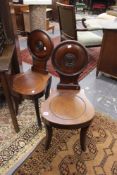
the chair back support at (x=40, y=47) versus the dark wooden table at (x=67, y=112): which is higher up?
the chair back support at (x=40, y=47)

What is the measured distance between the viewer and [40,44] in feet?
5.91

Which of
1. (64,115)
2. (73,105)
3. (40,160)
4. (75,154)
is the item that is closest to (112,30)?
(73,105)

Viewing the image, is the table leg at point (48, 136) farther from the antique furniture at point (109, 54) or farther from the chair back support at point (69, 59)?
the antique furniture at point (109, 54)

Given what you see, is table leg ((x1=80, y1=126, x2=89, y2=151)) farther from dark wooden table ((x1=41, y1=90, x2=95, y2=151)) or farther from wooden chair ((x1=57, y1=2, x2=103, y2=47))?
wooden chair ((x1=57, y1=2, x2=103, y2=47))

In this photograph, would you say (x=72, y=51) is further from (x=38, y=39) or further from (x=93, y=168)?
(x=93, y=168)

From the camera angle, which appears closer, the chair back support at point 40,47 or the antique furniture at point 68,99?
the antique furniture at point 68,99

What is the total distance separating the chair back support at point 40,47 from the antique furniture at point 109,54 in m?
0.98

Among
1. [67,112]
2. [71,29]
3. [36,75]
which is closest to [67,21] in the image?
[71,29]

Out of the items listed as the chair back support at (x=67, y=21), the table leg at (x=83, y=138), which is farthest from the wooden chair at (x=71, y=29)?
the table leg at (x=83, y=138)

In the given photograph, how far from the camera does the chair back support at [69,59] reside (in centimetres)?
158

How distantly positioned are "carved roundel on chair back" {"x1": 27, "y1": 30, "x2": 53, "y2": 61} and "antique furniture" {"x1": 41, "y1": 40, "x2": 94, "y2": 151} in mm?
191

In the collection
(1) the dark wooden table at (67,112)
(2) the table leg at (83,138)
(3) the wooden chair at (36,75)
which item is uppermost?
(3) the wooden chair at (36,75)

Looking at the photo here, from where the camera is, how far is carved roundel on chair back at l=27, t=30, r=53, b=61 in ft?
5.78

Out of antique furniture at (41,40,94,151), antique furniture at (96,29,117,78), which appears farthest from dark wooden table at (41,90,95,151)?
antique furniture at (96,29,117,78)
